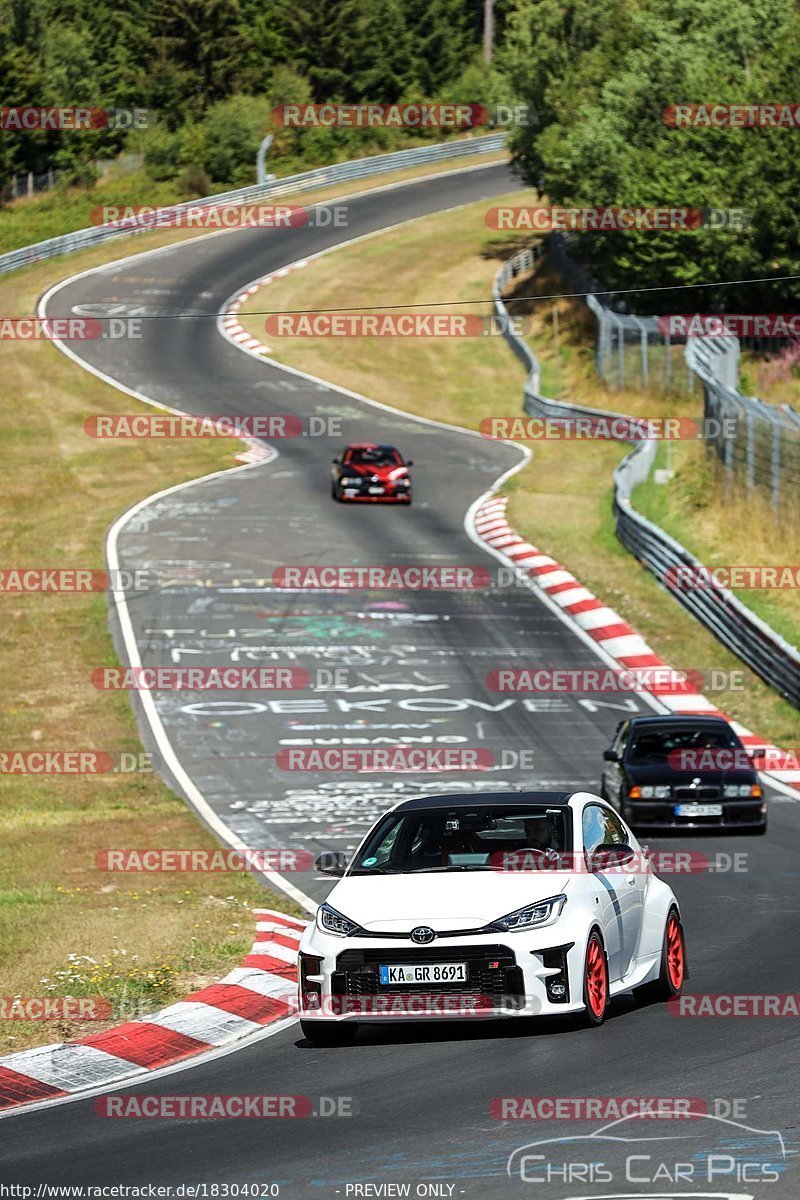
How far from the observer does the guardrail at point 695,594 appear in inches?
1167

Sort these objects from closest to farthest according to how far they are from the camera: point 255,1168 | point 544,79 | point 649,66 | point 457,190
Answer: point 255,1168, point 649,66, point 544,79, point 457,190

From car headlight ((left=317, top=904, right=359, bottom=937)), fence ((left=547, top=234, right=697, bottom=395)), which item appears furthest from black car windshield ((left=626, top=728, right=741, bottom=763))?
fence ((left=547, top=234, right=697, bottom=395))

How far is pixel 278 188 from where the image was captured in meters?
83.9

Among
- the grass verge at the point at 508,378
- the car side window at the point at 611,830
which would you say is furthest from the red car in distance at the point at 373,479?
the car side window at the point at 611,830

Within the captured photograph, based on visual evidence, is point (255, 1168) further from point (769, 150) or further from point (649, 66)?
point (649, 66)

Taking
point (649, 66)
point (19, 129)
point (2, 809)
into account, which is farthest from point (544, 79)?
point (2, 809)

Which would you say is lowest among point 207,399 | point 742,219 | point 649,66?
point 207,399

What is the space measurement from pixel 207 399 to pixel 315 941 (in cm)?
4390

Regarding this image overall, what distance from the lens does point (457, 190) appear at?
8669 centimetres

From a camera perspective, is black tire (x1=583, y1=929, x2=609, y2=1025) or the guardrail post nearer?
black tire (x1=583, y1=929, x2=609, y2=1025)

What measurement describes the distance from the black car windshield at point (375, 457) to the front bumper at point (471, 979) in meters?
32.8

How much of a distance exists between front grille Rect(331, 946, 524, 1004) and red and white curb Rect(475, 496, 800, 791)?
14.4 metres

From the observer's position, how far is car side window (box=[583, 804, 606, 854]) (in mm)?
11969

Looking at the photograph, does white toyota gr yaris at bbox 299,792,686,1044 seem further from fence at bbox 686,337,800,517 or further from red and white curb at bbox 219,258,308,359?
red and white curb at bbox 219,258,308,359
